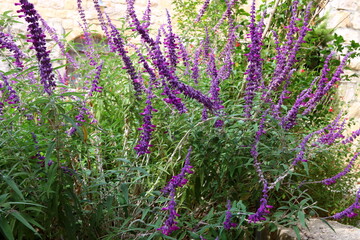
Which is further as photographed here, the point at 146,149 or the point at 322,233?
the point at 322,233

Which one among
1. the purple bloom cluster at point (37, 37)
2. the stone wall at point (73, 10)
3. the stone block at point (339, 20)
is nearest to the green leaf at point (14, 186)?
the purple bloom cluster at point (37, 37)

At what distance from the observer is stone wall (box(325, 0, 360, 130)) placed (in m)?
7.18

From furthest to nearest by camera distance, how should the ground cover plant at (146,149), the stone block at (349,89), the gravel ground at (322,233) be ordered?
the stone block at (349,89) → the gravel ground at (322,233) → the ground cover plant at (146,149)

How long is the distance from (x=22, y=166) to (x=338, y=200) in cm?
330

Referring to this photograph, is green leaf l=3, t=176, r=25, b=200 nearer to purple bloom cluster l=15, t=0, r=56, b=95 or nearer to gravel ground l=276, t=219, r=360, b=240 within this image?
purple bloom cluster l=15, t=0, r=56, b=95

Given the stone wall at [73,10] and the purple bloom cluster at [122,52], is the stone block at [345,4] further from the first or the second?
the purple bloom cluster at [122,52]

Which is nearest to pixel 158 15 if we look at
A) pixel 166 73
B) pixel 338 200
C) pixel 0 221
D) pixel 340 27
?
pixel 340 27

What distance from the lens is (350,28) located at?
7.42 metres

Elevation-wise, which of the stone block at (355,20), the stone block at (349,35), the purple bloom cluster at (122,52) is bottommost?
the stone block at (349,35)

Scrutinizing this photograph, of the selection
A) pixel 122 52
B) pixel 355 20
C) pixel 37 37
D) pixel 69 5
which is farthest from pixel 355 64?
pixel 37 37

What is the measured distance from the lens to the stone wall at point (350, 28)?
7184 mm

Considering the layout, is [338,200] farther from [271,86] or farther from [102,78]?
[102,78]

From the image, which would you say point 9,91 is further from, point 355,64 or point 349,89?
point 355,64

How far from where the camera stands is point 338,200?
4.43 meters
